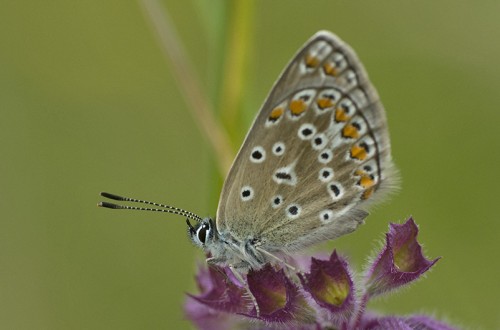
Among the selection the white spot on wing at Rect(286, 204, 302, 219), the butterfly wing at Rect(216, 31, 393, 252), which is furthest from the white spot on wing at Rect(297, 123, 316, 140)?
the white spot on wing at Rect(286, 204, 302, 219)

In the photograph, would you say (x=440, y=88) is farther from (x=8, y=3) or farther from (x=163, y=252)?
(x=8, y=3)

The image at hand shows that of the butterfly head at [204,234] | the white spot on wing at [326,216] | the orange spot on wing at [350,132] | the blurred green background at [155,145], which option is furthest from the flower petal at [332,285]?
the blurred green background at [155,145]

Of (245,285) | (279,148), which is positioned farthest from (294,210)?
(245,285)

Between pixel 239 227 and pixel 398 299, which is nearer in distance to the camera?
pixel 239 227

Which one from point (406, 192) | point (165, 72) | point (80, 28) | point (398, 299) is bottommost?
point (398, 299)

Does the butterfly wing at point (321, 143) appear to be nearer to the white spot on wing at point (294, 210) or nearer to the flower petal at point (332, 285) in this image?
the white spot on wing at point (294, 210)

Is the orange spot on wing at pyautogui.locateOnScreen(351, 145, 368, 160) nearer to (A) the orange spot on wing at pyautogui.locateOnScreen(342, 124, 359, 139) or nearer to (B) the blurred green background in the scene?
(A) the orange spot on wing at pyautogui.locateOnScreen(342, 124, 359, 139)

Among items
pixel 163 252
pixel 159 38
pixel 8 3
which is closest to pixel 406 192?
pixel 163 252

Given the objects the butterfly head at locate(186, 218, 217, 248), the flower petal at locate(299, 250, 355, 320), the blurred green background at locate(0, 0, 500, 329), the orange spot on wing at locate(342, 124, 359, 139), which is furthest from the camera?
the blurred green background at locate(0, 0, 500, 329)
